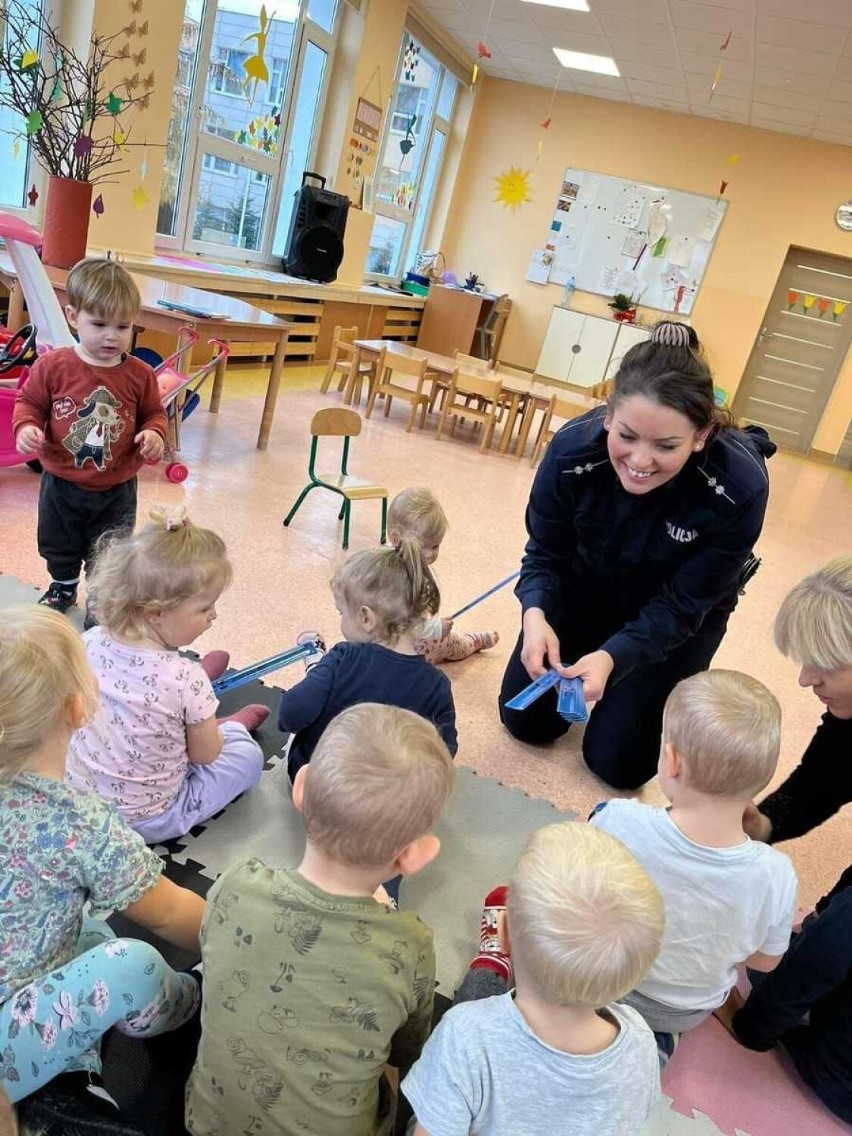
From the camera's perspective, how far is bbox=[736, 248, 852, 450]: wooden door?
8664 mm

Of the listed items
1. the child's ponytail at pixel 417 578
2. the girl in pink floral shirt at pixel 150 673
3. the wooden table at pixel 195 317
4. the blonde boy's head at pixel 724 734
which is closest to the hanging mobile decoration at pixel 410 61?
the wooden table at pixel 195 317

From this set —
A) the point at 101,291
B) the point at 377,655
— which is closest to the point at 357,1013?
the point at 377,655

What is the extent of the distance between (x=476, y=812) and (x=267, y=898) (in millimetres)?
1108

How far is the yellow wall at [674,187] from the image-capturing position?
27.3 feet

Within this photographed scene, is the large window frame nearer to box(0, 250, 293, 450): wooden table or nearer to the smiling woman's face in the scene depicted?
box(0, 250, 293, 450): wooden table

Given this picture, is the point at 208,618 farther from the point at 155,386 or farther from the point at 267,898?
the point at 155,386

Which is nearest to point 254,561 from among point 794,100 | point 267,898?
point 267,898

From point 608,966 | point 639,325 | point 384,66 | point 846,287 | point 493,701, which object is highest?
point 384,66

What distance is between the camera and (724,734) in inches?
47.9

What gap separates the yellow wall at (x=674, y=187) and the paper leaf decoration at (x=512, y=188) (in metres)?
0.07

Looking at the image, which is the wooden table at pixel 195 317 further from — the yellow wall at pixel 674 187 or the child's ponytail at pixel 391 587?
the yellow wall at pixel 674 187

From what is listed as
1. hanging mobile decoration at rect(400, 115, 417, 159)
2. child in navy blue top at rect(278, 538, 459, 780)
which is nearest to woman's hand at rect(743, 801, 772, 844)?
child in navy blue top at rect(278, 538, 459, 780)

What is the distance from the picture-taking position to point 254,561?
295 centimetres

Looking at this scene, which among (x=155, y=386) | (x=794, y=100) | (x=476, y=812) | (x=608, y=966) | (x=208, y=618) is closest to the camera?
(x=608, y=966)
